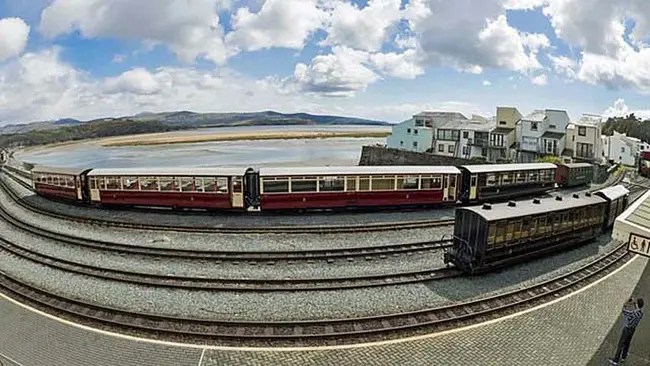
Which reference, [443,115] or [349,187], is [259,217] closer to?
[349,187]

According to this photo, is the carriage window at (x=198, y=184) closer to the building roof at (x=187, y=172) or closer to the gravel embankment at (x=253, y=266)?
the building roof at (x=187, y=172)

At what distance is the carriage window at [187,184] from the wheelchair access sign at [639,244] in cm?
1924

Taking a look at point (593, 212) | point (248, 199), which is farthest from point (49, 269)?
point (593, 212)

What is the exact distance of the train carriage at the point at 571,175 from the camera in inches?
1391

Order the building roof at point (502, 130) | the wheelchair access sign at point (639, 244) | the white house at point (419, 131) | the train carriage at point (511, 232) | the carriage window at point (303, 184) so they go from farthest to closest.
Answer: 1. the white house at point (419, 131)
2. the building roof at point (502, 130)
3. the carriage window at point (303, 184)
4. the train carriage at point (511, 232)
5. the wheelchair access sign at point (639, 244)

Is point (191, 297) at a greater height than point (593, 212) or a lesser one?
lesser

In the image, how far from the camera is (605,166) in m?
42.4

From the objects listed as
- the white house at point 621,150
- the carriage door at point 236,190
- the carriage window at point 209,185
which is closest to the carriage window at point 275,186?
the carriage door at point 236,190

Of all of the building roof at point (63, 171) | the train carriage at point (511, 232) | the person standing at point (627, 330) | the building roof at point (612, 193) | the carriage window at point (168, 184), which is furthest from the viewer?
the building roof at point (63, 171)

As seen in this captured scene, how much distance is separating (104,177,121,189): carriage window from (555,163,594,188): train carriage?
102ft

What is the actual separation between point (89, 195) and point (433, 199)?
64.9 ft

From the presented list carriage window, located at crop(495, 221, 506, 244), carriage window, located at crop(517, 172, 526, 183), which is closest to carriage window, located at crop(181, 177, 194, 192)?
carriage window, located at crop(495, 221, 506, 244)

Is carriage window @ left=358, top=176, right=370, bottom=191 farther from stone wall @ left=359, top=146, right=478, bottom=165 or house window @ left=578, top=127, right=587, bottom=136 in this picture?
house window @ left=578, top=127, right=587, bottom=136

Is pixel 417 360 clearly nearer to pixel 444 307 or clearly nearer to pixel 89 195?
pixel 444 307
